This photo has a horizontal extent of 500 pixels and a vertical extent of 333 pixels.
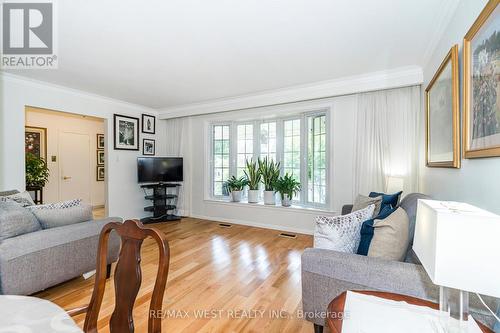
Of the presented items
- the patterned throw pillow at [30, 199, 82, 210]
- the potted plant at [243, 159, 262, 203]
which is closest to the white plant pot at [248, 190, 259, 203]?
the potted plant at [243, 159, 262, 203]

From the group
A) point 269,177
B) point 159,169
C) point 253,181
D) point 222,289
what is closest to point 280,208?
point 269,177

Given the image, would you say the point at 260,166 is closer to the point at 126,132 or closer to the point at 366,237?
the point at 126,132

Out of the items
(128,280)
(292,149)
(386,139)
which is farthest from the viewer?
(292,149)

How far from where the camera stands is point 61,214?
2.19 meters

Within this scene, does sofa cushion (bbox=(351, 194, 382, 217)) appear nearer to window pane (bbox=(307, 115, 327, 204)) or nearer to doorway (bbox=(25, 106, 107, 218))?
window pane (bbox=(307, 115, 327, 204))

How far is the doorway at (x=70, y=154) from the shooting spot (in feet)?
17.5

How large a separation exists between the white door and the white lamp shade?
6993mm

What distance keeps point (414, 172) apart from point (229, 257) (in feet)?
8.72

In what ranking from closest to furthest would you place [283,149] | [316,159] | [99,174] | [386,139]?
[386,139] → [316,159] → [283,149] → [99,174]

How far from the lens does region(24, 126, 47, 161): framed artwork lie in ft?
16.7

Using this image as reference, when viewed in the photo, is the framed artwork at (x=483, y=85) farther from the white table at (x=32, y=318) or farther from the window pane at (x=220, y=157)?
the window pane at (x=220, y=157)

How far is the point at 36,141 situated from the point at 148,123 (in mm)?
2481

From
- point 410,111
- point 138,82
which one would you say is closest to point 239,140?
point 138,82

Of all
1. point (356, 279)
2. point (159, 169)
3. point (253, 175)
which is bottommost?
point (356, 279)
